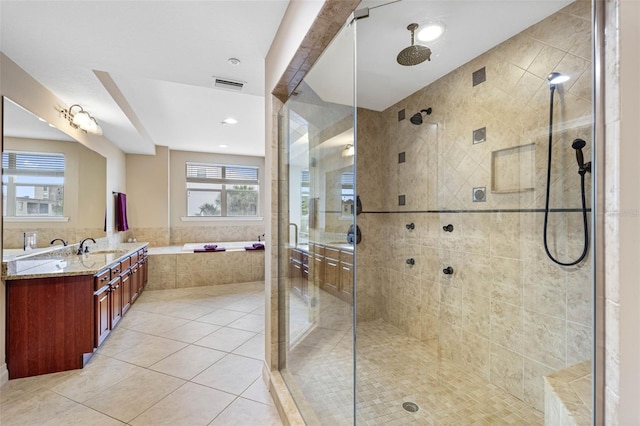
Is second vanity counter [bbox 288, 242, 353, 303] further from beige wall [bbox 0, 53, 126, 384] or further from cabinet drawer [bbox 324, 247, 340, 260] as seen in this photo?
beige wall [bbox 0, 53, 126, 384]

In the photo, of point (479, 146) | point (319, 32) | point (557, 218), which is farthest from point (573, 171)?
point (319, 32)

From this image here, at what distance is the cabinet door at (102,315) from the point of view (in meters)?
2.56

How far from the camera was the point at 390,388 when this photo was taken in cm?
211

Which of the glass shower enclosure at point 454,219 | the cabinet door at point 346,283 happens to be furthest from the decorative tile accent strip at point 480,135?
the cabinet door at point 346,283

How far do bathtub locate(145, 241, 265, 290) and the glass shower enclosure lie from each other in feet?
10.1

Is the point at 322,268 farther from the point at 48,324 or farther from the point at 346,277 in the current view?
the point at 48,324

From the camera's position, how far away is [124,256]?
3.38m

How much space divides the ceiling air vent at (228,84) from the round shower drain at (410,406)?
292cm

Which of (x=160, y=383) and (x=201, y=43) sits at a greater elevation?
(x=201, y=43)

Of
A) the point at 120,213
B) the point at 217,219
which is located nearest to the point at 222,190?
the point at 217,219

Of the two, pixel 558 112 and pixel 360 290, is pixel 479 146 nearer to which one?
pixel 558 112

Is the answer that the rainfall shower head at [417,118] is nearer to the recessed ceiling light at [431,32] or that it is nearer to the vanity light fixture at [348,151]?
the recessed ceiling light at [431,32]

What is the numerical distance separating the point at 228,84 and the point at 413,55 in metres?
1.67

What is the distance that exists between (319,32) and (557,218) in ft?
5.86
